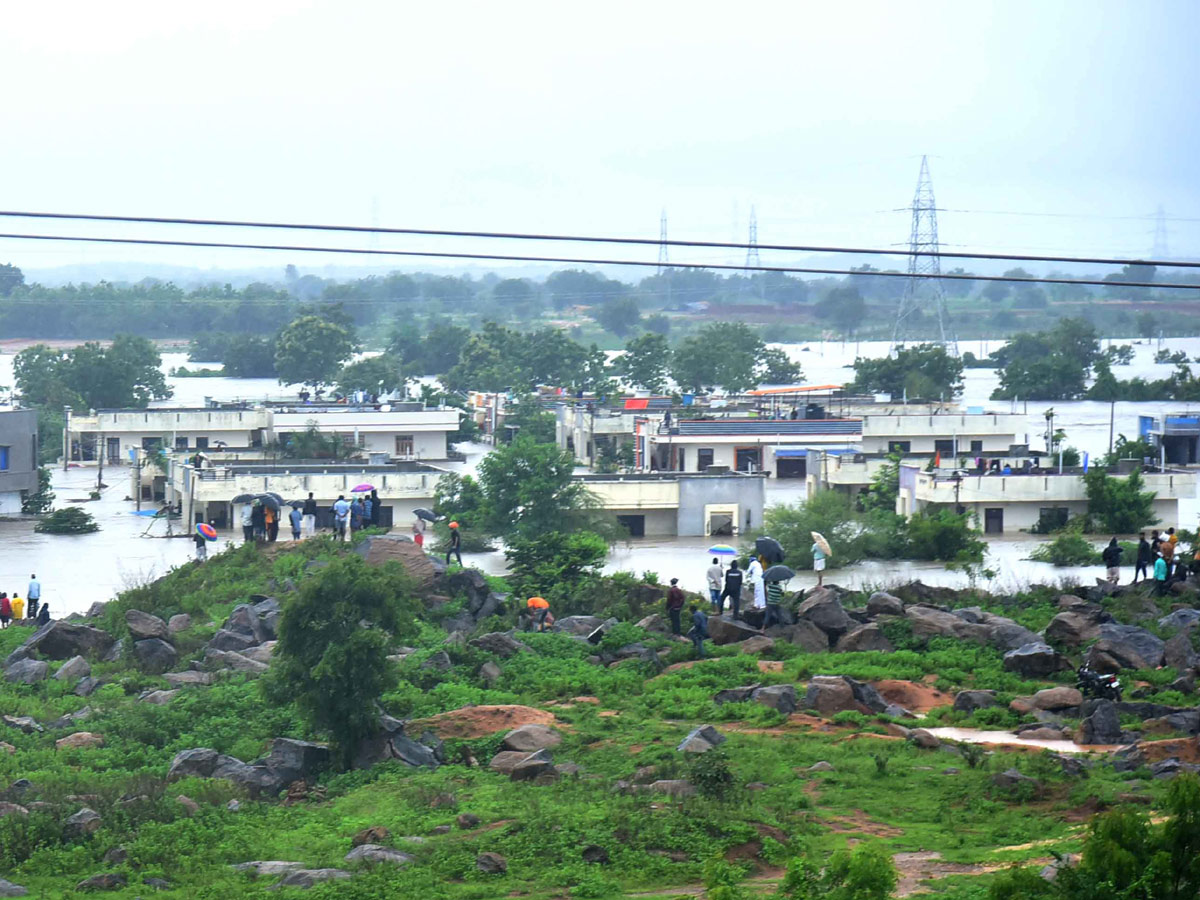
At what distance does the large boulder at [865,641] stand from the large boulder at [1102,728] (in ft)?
13.9

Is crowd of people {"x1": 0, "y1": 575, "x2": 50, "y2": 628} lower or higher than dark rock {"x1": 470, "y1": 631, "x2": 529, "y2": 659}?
lower

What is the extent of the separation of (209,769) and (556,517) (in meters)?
17.1

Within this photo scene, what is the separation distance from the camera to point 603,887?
10250 millimetres

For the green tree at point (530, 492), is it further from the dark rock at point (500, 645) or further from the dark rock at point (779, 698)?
the dark rock at point (779, 698)

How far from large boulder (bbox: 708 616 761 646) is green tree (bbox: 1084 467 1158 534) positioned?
619 inches

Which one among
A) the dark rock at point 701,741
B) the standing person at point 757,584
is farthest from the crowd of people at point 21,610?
the dark rock at point 701,741

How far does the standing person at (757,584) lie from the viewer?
19.8 metres

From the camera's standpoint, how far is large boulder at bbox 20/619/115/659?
18.5 metres

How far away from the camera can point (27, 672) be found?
57.0 feet

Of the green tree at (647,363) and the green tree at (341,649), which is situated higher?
the green tree at (647,363)

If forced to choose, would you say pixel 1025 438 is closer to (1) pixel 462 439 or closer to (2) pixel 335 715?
(1) pixel 462 439

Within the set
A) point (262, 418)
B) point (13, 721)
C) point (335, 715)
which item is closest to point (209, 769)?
point (335, 715)

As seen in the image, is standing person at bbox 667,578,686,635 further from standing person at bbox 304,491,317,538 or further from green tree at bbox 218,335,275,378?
green tree at bbox 218,335,275,378

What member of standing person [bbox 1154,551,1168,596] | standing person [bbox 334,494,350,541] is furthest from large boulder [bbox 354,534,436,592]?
standing person [bbox 1154,551,1168,596]
